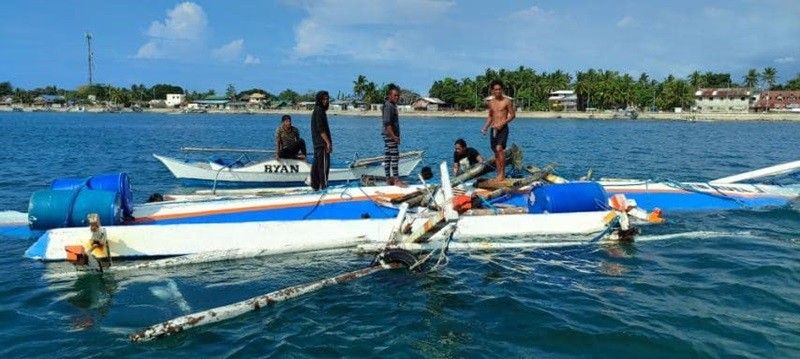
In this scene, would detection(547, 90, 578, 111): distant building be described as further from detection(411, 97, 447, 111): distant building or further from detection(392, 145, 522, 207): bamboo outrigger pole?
detection(392, 145, 522, 207): bamboo outrigger pole

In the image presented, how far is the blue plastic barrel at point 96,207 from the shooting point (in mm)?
9477

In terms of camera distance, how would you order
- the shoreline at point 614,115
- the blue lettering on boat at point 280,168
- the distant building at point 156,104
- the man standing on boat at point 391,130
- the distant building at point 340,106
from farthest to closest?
1. the distant building at point 156,104
2. the distant building at point 340,106
3. the shoreline at point 614,115
4. the blue lettering on boat at point 280,168
5. the man standing on boat at point 391,130

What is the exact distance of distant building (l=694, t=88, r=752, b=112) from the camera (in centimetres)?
12206

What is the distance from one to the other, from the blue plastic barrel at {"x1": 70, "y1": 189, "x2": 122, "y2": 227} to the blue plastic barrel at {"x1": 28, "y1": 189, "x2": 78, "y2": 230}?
0.37 ft

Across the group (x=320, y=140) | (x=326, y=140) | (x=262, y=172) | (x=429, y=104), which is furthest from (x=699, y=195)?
(x=429, y=104)

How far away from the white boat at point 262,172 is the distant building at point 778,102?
131336 millimetres

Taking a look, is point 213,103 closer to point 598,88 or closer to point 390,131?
point 598,88

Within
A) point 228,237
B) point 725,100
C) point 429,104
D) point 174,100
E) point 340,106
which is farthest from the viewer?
point 174,100

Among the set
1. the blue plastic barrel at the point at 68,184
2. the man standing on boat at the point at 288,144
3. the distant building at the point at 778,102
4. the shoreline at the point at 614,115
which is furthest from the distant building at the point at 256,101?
the blue plastic barrel at the point at 68,184

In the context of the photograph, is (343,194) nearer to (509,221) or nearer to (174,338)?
(509,221)

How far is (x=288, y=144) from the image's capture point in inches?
706

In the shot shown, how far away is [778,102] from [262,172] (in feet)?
449

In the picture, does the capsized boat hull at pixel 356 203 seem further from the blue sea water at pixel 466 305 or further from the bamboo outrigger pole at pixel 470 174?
the blue sea water at pixel 466 305

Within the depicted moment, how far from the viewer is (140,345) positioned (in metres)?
6.24
